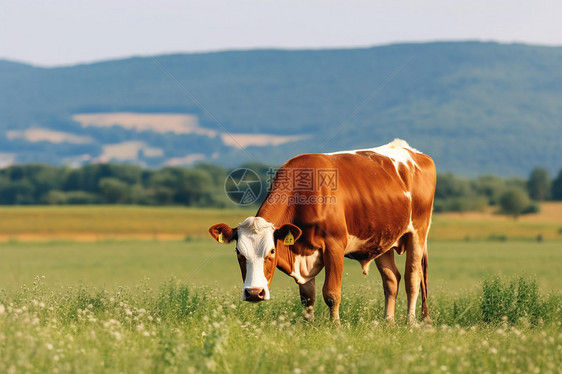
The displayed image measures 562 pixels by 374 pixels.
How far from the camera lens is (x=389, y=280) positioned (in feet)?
40.9

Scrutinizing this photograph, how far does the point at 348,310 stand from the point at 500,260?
132 ft

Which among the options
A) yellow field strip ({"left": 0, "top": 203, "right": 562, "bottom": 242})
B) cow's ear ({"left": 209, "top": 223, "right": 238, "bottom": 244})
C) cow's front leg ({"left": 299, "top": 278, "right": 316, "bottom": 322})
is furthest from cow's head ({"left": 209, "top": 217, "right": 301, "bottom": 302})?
yellow field strip ({"left": 0, "top": 203, "right": 562, "bottom": 242})

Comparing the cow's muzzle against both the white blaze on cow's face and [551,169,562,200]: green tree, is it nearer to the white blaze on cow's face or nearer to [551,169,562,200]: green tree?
the white blaze on cow's face

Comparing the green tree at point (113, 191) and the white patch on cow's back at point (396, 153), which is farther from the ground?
the white patch on cow's back at point (396, 153)

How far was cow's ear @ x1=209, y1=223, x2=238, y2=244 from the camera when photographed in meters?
9.84

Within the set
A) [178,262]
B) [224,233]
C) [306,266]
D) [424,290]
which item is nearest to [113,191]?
[178,262]

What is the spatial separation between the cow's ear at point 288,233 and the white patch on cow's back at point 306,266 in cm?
79

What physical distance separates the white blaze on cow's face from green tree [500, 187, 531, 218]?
128 m

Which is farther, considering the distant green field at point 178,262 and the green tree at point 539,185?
the green tree at point 539,185

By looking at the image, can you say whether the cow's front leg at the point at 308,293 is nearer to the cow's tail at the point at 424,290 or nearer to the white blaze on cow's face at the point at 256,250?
the white blaze on cow's face at the point at 256,250

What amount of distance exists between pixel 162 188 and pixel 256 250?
11841 centimetres

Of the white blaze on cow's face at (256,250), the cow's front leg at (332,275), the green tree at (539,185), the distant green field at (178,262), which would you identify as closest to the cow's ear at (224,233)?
the white blaze on cow's face at (256,250)

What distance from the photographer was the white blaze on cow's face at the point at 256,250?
9.45 metres

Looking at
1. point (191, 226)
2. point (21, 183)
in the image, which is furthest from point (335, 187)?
point (21, 183)
